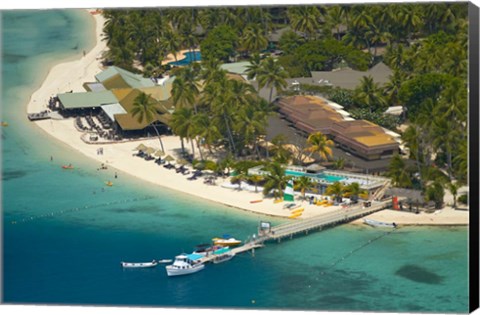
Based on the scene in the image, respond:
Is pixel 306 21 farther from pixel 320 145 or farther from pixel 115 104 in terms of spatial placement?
pixel 320 145

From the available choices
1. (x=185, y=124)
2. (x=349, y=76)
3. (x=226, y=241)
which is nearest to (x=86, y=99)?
(x=185, y=124)

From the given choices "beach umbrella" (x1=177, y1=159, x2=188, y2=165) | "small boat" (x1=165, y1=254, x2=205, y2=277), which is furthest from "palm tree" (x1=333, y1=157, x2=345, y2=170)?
"small boat" (x1=165, y1=254, x2=205, y2=277)

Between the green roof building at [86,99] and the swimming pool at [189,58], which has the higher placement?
the swimming pool at [189,58]

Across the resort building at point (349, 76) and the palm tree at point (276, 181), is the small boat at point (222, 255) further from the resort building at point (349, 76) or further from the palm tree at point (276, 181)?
the resort building at point (349, 76)

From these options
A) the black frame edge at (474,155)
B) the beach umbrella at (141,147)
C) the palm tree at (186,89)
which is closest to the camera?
the black frame edge at (474,155)

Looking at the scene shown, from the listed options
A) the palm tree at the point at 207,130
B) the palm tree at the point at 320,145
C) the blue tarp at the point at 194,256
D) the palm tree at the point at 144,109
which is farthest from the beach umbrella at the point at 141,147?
the blue tarp at the point at 194,256
